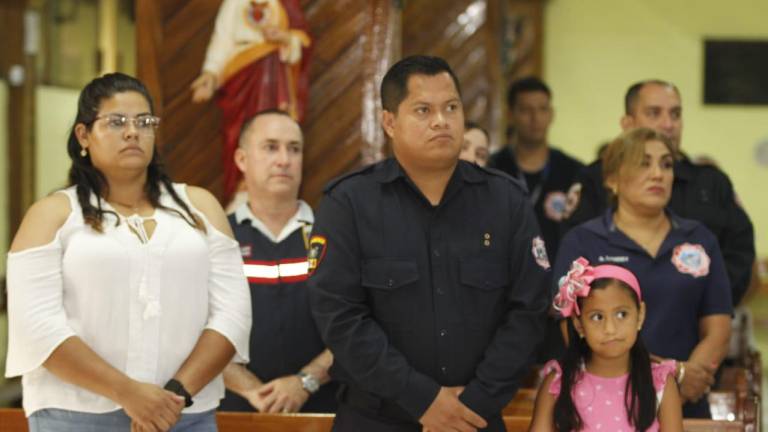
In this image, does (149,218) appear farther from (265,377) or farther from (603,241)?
(603,241)

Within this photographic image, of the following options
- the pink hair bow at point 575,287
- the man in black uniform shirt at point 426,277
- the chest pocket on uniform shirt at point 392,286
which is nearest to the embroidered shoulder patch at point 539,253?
the man in black uniform shirt at point 426,277

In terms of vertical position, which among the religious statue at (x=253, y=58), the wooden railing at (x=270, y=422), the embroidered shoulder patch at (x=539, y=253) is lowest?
the wooden railing at (x=270, y=422)

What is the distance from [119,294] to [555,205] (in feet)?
9.10

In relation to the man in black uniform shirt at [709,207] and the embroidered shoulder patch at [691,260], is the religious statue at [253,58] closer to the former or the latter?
the man in black uniform shirt at [709,207]

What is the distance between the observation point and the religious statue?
4691 mm

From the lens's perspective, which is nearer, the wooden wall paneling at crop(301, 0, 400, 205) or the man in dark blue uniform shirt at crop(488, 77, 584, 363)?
the wooden wall paneling at crop(301, 0, 400, 205)

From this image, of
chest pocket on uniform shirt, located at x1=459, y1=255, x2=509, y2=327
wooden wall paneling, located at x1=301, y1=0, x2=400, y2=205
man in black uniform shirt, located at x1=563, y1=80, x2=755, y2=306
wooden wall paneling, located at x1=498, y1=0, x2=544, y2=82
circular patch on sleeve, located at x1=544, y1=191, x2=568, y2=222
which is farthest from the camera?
wooden wall paneling, located at x1=498, y1=0, x2=544, y2=82

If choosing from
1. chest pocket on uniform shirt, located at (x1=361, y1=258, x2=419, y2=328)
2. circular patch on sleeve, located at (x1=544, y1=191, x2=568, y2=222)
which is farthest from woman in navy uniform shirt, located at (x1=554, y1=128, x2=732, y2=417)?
circular patch on sleeve, located at (x1=544, y1=191, x2=568, y2=222)

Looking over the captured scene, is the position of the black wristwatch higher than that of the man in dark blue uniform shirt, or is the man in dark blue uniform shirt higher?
the man in dark blue uniform shirt

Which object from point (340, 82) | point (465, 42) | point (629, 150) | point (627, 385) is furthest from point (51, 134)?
point (627, 385)

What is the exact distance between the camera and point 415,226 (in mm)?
2787

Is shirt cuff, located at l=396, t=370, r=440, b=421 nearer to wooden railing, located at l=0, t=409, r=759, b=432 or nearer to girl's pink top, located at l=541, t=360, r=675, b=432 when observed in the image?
girl's pink top, located at l=541, t=360, r=675, b=432

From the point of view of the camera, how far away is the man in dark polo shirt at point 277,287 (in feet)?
11.7

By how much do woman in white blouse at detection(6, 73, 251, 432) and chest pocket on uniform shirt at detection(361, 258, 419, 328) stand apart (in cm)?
42
